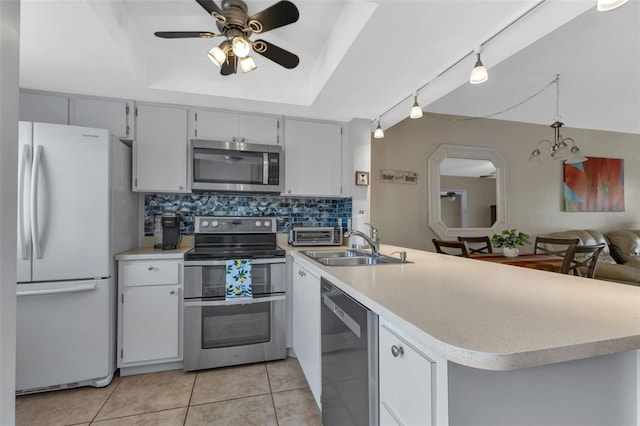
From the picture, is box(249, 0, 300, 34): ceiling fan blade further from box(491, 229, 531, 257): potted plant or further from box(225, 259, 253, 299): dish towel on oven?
box(491, 229, 531, 257): potted plant

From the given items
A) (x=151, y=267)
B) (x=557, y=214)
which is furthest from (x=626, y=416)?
(x=557, y=214)

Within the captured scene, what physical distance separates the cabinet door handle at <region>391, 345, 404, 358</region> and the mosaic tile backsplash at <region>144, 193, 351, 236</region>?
2107 millimetres

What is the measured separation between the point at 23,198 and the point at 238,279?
1422 mm

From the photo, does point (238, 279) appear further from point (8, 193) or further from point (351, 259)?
point (8, 193)

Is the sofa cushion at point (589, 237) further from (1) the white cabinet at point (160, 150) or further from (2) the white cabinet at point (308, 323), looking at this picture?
(1) the white cabinet at point (160, 150)

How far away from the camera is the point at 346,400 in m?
1.13

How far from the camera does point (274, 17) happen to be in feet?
A: 4.45

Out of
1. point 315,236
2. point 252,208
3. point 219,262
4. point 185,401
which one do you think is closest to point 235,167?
point 252,208

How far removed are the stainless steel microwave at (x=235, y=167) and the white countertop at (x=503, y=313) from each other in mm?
1462

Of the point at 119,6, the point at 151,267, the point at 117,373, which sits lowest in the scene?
the point at 117,373

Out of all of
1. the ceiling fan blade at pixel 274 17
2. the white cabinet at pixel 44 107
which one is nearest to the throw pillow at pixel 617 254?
the ceiling fan blade at pixel 274 17

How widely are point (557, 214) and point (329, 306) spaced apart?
430 cm

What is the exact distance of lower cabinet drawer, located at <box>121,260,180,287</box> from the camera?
2059 mm

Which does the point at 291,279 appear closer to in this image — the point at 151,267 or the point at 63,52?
the point at 151,267
